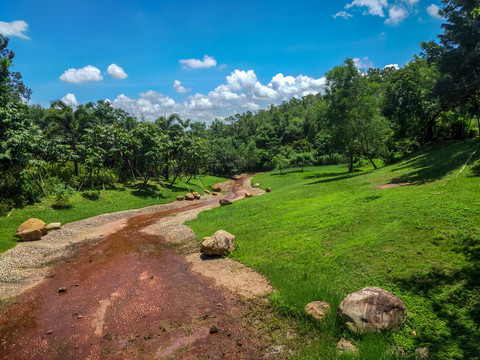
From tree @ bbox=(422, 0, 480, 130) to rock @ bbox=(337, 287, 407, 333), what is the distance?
65.1 ft

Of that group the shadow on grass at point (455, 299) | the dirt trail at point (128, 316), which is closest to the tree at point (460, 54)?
the shadow on grass at point (455, 299)

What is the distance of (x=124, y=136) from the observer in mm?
38594

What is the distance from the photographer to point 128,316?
10.1m

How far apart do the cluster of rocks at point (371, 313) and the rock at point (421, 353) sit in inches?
30.8

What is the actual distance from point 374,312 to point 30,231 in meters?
22.3

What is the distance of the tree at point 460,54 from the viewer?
706 inches

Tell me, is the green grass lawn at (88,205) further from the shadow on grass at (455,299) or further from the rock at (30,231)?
the shadow on grass at (455,299)

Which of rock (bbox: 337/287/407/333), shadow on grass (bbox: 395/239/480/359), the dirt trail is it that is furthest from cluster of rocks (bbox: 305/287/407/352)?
the dirt trail

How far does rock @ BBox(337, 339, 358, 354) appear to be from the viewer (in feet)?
22.8

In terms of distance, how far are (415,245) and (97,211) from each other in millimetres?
29864

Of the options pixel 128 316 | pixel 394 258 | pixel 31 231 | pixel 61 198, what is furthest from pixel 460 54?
pixel 61 198

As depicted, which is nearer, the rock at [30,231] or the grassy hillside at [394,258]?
the grassy hillside at [394,258]

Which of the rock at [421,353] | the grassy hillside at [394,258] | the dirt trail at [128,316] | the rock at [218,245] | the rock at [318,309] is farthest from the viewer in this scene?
the rock at [218,245]

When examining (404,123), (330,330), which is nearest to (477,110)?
(404,123)
